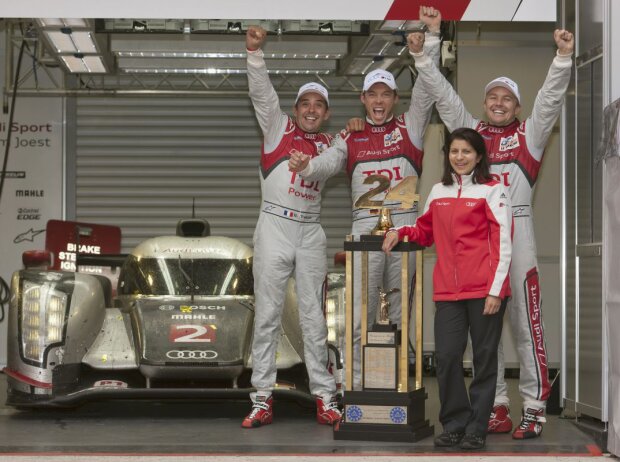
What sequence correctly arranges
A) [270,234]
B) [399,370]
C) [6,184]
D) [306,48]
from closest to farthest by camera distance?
1. [399,370]
2. [270,234]
3. [306,48]
4. [6,184]

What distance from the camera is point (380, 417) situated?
5.68 m

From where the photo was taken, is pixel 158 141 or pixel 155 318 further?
pixel 158 141

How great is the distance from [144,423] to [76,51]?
577 centimetres

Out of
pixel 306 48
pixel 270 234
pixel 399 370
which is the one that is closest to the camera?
pixel 399 370

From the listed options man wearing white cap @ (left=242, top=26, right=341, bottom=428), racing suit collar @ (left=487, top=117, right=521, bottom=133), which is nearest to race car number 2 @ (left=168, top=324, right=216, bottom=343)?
man wearing white cap @ (left=242, top=26, right=341, bottom=428)

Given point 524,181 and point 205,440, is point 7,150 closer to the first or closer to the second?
point 205,440

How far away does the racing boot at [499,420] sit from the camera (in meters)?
5.96

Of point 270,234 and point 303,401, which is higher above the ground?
point 270,234

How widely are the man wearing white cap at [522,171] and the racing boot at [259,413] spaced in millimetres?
1336

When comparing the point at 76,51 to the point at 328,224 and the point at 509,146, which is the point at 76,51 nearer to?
the point at 328,224

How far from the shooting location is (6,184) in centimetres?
1281

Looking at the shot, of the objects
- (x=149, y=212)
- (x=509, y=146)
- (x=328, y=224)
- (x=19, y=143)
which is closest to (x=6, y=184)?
(x=19, y=143)

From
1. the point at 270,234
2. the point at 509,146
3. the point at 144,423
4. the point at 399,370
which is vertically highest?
the point at 509,146

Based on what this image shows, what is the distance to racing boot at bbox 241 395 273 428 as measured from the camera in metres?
6.18
